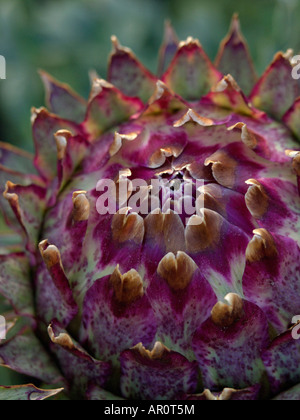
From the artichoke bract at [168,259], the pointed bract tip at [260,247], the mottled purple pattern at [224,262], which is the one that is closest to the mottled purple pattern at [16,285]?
the artichoke bract at [168,259]

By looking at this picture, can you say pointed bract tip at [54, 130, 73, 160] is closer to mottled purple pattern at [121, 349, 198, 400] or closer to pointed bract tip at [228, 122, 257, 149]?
pointed bract tip at [228, 122, 257, 149]

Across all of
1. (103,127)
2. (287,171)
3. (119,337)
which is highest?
(103,127)

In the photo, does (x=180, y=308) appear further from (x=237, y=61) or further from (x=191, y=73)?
(x=237, y=61)

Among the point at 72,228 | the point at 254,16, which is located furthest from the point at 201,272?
the point at 254,16

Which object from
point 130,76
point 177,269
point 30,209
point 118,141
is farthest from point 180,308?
point 130,76

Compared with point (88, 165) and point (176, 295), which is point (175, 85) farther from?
point (176, 295)

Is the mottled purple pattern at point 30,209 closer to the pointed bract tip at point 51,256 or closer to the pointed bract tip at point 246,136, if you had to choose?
the pointed bract tip at point 51,256
